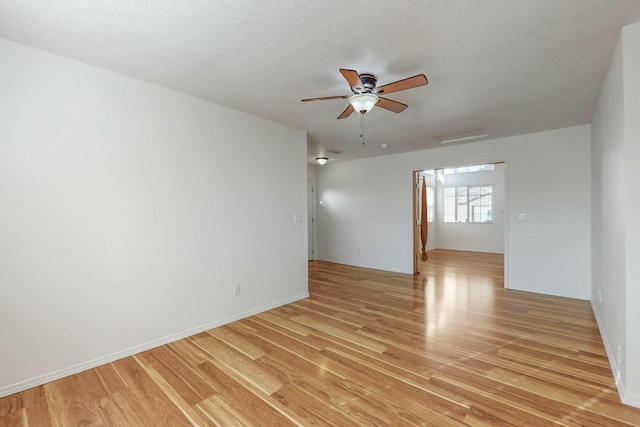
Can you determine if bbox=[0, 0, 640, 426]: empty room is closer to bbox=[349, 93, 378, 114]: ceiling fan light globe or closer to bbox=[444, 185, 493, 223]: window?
bbox=[349, 93, 378, 114]: ceiling fan light globe

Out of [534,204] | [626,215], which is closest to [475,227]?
[534,204]

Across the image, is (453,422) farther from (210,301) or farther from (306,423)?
(210,301)

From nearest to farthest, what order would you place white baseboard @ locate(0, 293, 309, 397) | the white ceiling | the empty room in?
1. the white ceiling
2. the empty room
3. white baseboard @ locate(0, 293, 309, 397)

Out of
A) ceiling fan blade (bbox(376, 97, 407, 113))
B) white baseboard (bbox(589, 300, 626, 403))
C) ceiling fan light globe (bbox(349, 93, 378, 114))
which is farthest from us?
ceiling fan blade (bbox(376, 97, 407, 113))

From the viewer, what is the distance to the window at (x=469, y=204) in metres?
8.78

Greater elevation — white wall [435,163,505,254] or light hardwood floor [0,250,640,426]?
white wall [435,163,505,254]

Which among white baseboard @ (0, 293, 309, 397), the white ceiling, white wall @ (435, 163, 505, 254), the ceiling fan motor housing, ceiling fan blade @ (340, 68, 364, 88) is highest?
the white ceiling

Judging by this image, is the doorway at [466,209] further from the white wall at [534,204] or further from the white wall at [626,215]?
the white wall at [626,215]

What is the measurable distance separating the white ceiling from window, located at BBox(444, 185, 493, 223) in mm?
6091

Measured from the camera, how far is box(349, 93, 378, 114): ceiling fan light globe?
241 cm

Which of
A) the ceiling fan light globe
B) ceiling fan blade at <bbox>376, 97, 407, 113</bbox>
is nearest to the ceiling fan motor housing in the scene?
the ceiling fan light globe

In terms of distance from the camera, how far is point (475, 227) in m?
8.82

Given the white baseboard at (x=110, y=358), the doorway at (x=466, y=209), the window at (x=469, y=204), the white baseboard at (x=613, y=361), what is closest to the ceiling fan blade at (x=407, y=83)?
the white baseboard at (x=613, y=361)

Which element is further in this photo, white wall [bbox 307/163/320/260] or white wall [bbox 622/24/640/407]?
white wall [bbox 307/163/320/260]
